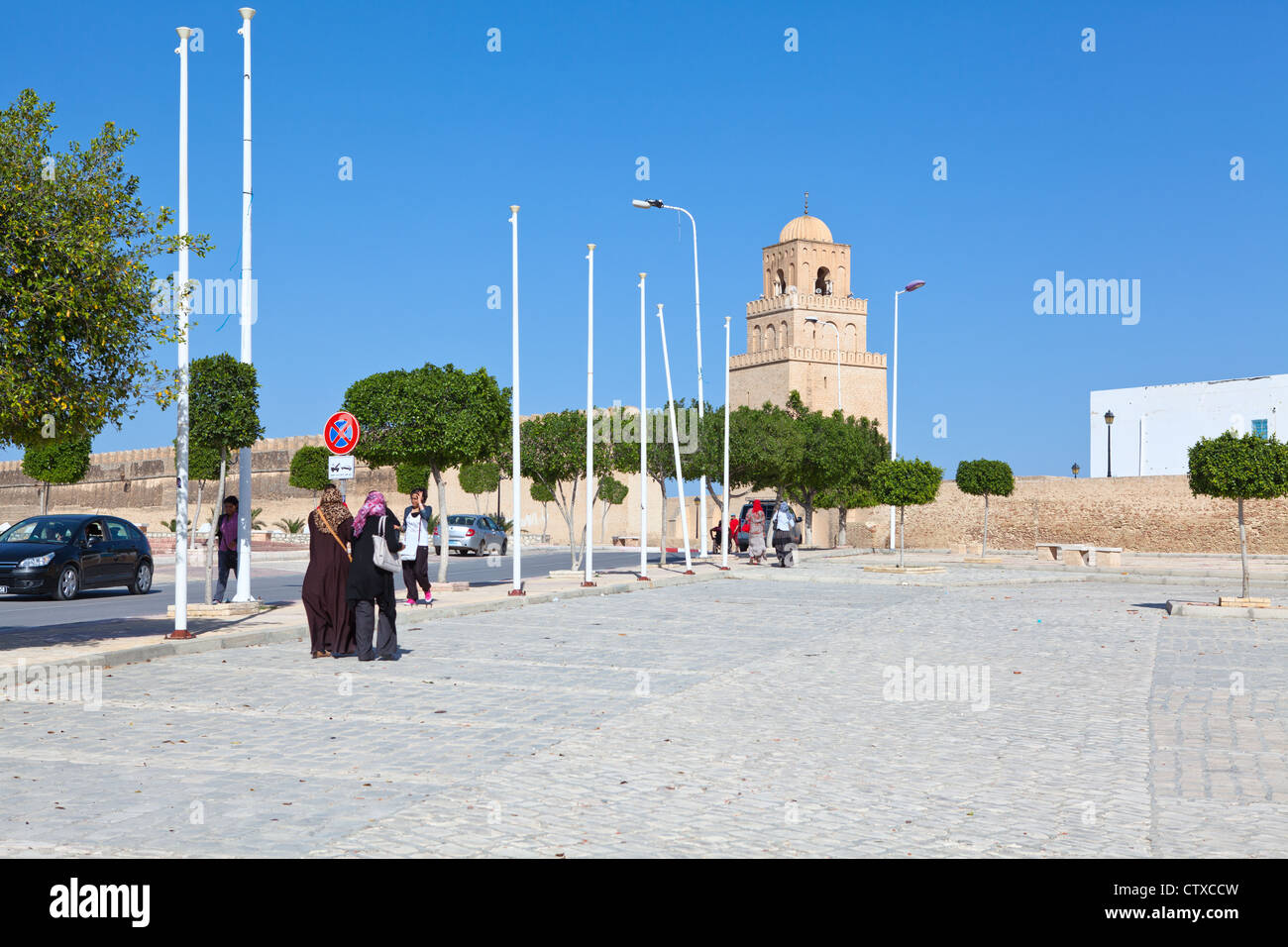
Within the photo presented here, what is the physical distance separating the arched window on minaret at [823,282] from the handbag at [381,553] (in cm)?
6660

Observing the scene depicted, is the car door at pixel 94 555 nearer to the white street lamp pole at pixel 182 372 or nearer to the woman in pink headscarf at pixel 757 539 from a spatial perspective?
the white street lamp pole at pixel 182 372

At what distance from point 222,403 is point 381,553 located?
177 inches

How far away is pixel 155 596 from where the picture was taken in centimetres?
2167

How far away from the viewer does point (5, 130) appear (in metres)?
10.9

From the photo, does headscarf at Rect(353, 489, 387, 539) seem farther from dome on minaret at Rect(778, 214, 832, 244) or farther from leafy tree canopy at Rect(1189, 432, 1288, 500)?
dome on minaret at Rect(778, 214, 832, 244)

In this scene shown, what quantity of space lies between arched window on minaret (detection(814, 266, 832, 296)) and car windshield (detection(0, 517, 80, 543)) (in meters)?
59.9

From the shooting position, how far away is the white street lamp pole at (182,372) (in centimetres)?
1270

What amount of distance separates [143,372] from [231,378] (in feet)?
11.9

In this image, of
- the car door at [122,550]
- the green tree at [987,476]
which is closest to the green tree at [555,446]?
the car door at [122,550]

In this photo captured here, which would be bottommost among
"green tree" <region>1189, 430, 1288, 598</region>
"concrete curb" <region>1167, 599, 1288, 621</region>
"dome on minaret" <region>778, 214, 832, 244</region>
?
"concrete curb" <region>1167, 599, 1288, 621</region>

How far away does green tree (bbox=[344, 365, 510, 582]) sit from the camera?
21391mm

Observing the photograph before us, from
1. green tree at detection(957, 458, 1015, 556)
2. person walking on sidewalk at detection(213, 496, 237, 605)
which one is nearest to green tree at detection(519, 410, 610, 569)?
person walking on sidewalk at detection(213, 496, 237, 605)

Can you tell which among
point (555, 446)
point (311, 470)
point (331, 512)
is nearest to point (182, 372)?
point (331, 512)

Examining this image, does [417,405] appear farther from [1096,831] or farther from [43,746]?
[1096,831]
